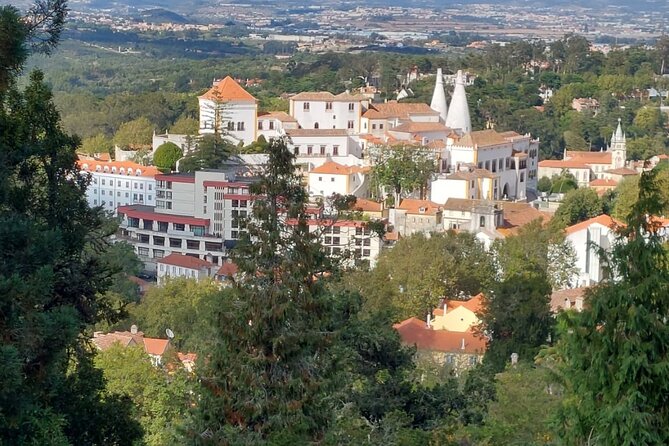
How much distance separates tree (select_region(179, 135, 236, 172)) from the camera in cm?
3662

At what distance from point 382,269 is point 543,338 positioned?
6279 mm

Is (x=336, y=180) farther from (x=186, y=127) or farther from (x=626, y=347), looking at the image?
(x=626, y=347)

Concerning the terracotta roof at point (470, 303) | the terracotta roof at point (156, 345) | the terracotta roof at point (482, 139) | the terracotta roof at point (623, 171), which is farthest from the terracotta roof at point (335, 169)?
the terracotta roof at point (156, 345)

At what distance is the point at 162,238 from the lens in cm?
3288

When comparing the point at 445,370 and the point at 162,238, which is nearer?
the point at 445,370

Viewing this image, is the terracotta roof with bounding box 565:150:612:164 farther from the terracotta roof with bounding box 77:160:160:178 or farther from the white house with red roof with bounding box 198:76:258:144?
the terracotta roof with bounding box 77:160:160:178

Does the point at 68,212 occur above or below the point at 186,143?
above

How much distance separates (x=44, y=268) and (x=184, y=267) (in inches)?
930

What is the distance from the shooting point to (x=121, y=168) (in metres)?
37.4

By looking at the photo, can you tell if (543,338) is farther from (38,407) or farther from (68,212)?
(38,407)

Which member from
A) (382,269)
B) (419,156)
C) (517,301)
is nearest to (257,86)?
(419,156)

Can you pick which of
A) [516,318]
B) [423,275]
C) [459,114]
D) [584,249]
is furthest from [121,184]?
[516,318]

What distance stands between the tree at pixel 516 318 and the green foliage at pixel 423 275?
320 centimetres

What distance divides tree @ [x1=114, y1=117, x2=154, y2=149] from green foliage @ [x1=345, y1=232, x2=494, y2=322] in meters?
19.4
